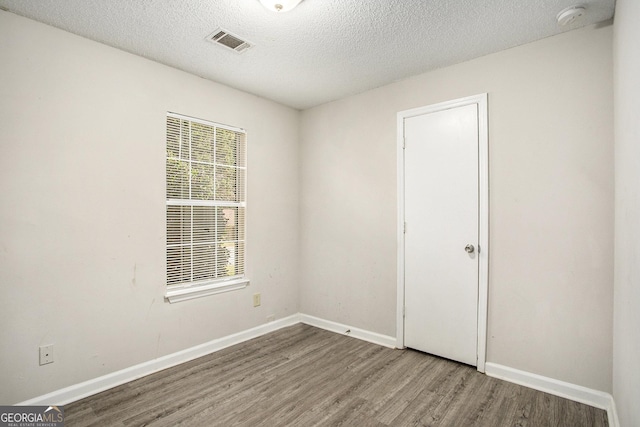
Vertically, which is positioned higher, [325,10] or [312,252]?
[325,10]

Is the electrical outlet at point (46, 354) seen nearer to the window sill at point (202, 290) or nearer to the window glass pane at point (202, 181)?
the window sill at point (202, 290)

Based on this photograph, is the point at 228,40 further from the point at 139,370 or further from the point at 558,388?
the point at 558,388

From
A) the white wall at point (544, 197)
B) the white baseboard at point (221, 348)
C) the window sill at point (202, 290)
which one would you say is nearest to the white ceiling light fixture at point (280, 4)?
the white wall at point (544, 197)

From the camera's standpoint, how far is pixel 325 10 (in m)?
2.05

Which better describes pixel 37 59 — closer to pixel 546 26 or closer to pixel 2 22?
pixel 2 22

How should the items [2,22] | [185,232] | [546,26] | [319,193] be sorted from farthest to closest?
1. [319,193]
2. [185,232]
3. [546,26]
4. [2,22]

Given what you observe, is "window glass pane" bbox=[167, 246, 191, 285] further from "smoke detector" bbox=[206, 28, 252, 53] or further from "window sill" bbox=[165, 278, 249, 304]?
"smoke detector" bbox=[206, 28, 252, 53]

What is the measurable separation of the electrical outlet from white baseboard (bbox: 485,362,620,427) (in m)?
3.21

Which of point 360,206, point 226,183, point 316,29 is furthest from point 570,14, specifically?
point 226,183

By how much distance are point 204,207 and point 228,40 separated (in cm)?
147

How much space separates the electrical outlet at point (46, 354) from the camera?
7.12ft

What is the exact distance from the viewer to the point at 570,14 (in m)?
2.04

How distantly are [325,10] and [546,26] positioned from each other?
1539 millimetres

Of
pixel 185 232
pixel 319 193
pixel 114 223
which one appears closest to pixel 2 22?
pixel 114 223
